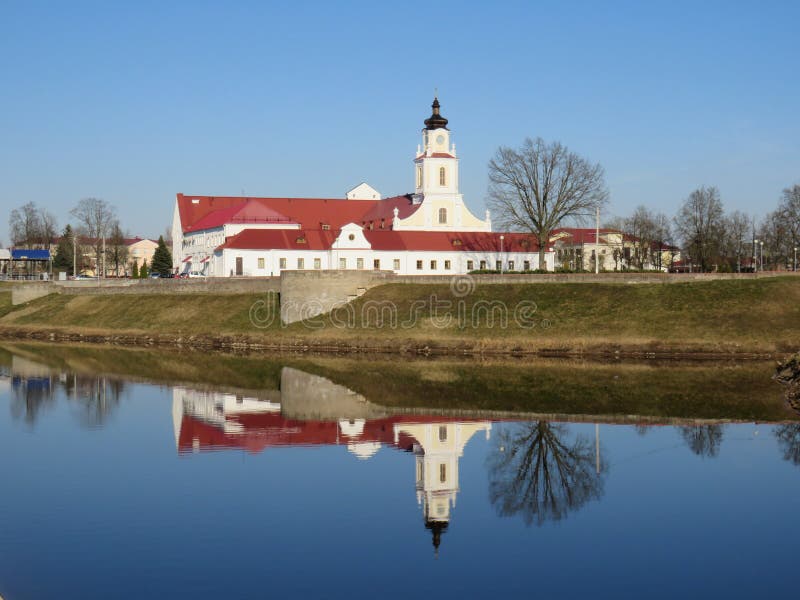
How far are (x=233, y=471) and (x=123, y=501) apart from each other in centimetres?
460

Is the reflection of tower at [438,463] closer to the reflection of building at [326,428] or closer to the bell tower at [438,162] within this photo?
the reflection of building at [326,428]

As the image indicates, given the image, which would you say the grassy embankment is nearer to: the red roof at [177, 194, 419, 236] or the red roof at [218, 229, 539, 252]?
the red roof at [218, 229, 539, 252]

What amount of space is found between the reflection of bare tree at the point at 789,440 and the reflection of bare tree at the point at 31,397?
91.6 ft

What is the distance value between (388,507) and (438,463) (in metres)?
5.63

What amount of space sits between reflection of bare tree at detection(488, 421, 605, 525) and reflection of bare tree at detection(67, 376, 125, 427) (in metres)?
16.5

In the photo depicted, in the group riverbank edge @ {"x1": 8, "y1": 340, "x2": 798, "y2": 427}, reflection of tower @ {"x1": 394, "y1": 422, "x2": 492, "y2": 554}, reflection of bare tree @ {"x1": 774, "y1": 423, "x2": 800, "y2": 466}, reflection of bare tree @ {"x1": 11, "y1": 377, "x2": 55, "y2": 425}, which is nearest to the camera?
reflection of tower @ {"x1": 394, "y1": 422, "x2": 492, "y2": 554}

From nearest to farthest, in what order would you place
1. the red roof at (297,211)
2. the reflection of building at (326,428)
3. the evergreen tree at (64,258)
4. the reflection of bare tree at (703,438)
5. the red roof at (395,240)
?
the reflection of building at (326,428) < the reflection of bare tree at (703,438) < the red roof at (395,240) < the red roof at (297,211) < the evergreen tree at (64,258)

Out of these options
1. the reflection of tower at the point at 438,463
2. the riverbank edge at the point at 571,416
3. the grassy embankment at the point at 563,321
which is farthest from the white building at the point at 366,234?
the reflection of tower at the point at 438,463

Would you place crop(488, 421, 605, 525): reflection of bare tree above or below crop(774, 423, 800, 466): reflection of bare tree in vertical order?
below

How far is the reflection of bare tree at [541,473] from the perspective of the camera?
26422mm

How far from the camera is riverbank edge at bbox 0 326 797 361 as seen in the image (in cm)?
5803

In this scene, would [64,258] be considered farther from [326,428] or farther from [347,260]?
[326,428]

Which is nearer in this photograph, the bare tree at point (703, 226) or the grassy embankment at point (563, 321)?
the grassy embankment at point (563, 321)

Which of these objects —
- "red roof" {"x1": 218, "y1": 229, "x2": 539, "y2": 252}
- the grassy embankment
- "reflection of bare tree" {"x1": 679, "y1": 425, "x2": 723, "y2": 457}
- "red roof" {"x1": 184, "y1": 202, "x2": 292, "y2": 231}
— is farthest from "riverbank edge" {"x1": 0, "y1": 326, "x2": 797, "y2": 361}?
"red roof" {"x1": 184, "y1": 202, "x2": 292, "y2": 231}
